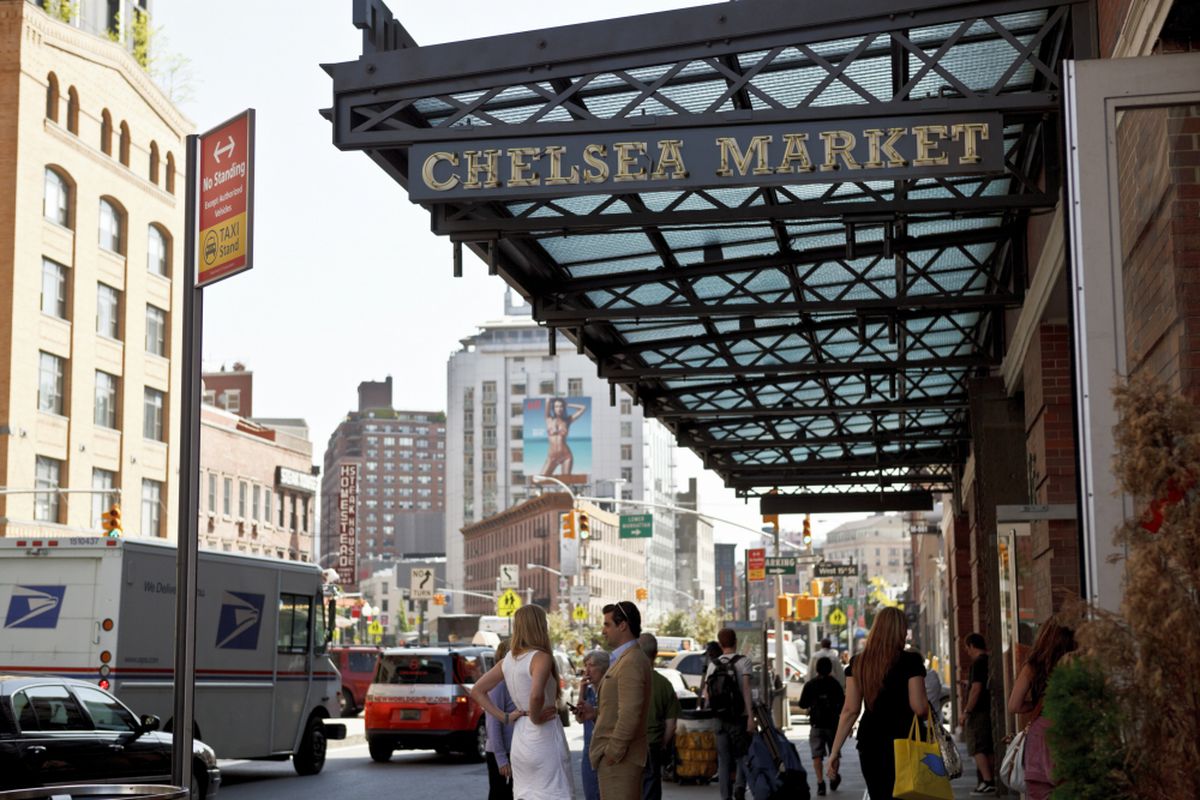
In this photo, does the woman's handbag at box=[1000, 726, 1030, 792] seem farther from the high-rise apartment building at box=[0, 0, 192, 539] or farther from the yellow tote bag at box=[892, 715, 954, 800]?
the high-rise apartment building at box=[0, 0, 192, 539]

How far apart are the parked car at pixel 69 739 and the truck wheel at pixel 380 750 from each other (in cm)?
1116

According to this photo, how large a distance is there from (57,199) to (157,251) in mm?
7669

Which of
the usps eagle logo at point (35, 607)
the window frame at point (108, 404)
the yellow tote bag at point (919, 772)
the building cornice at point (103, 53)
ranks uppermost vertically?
the building cornice at point (103, 53)

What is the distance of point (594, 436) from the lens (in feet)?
619

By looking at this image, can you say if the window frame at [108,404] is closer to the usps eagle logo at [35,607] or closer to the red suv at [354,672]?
the red suv at [354,672]

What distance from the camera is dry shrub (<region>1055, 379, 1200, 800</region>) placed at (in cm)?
524

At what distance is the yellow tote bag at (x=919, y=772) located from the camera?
8.72 metres

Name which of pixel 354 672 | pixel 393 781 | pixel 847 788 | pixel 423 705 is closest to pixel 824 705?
pixel 847 788

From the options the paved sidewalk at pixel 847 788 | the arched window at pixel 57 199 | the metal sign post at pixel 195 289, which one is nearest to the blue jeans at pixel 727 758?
the paved sidewalk at pixel 847 788

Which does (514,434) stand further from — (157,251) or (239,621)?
(239,621)

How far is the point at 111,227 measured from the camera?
5953 cm

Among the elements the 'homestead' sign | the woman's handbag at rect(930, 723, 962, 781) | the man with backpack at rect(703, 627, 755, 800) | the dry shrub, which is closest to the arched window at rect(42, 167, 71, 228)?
the man with backpack at rect(703, 627, 755, 800)

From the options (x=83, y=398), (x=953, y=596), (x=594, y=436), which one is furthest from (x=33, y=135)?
(x=594, y=436)

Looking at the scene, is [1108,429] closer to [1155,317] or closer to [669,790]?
[1155,317]
